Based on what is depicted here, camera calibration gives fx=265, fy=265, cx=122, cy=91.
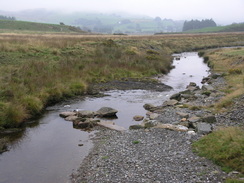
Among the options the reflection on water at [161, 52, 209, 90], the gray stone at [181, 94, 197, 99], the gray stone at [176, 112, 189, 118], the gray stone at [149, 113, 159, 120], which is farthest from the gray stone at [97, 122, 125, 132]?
the reflection on water at [161, 52, 209, 90]

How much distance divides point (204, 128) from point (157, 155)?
3.63 meters

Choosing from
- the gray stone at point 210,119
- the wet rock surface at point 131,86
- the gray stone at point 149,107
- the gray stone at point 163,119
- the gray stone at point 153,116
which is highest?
the gray stone at point 210,119

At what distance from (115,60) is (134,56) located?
15.1 feet

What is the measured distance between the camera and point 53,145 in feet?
43.2

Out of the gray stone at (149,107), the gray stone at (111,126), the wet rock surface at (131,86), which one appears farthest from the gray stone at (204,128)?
the wet rock surface at (131,86)

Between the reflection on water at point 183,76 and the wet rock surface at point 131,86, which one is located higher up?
the wet rock surface at point 131,86

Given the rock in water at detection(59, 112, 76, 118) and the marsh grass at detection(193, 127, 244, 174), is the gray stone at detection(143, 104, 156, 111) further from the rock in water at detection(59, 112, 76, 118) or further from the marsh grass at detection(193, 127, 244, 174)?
the marsh grass at detection(193, 127, 244, 174)

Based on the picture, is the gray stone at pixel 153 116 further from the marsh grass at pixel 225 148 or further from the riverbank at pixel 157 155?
the marsh grass at pixel 225 148

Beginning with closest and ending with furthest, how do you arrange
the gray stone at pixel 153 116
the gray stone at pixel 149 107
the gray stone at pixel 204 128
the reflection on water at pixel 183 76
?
the gray stone at pixel 204 128 < the gray stone at pixel 153 116 < the gray stone at pixel 149 107 < the reflection on water at pixel 183 76

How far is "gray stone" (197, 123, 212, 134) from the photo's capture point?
42.4ft

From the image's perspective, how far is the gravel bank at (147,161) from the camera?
30.1 ft

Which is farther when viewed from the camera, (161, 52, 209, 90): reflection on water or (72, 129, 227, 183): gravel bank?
(161, 52, 209, 90): reflection on water

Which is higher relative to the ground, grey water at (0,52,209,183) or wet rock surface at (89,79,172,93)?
grey water at (0,52,209,183)

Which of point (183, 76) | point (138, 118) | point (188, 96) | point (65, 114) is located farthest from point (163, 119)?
point (183, 76)
